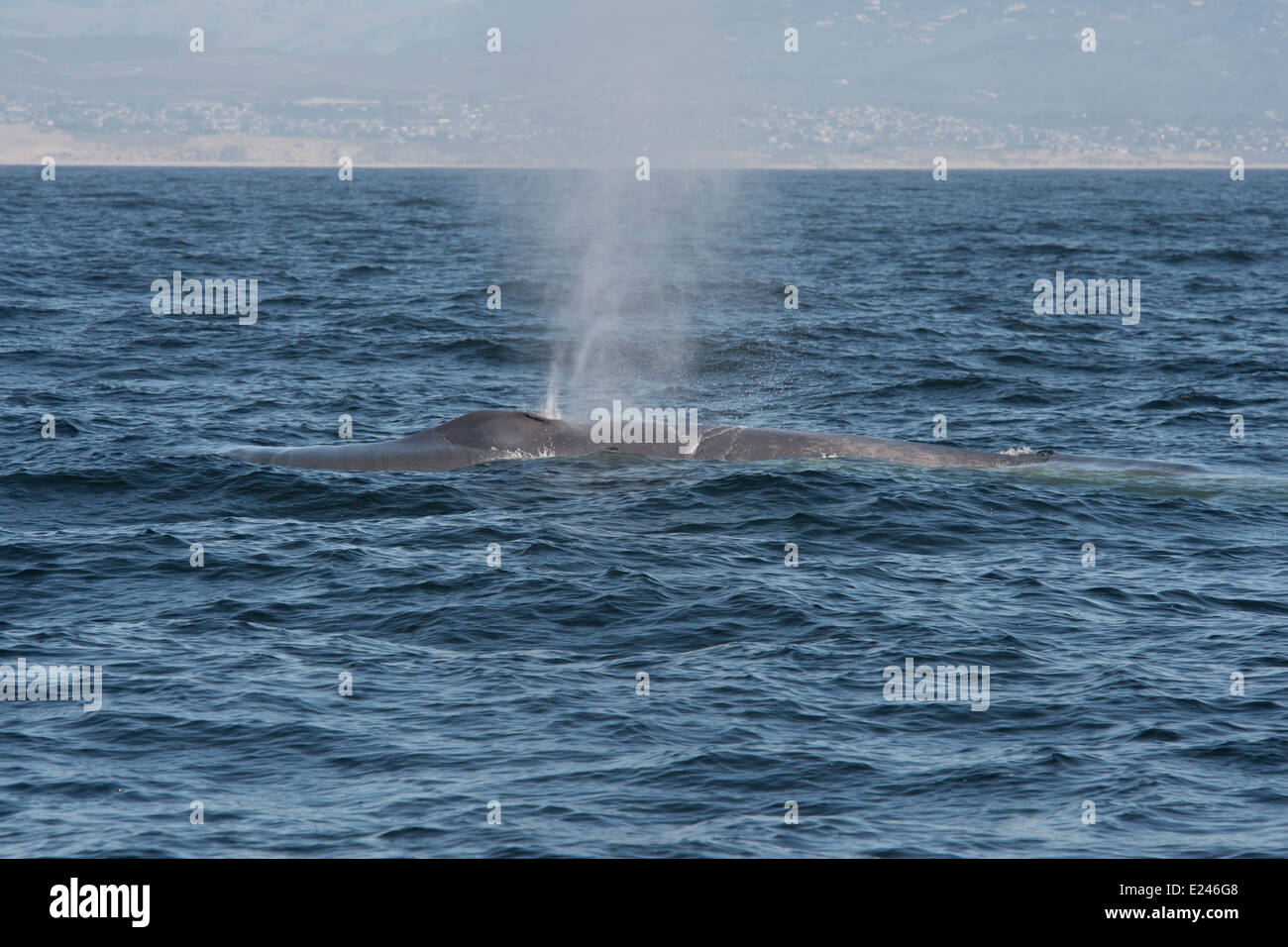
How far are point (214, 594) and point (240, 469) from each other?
6988 millimetres

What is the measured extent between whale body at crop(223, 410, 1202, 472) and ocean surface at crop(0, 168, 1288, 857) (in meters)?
0.50

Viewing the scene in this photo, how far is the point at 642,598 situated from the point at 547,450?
7.91 m

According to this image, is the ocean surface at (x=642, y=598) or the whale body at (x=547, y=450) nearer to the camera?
the ocean surface at (x=642, y=598)

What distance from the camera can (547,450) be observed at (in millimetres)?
27203

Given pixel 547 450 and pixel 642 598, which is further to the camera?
pixel 547 450

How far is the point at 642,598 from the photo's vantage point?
19781mm

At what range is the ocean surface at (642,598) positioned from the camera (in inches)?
534

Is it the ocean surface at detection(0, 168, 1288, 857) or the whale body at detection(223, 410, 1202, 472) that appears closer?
the ocean surface at detection(0, 168, 1288, 857)

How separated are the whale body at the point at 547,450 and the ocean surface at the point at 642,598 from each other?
1.65 feet

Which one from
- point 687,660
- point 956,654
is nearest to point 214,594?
point 687,660

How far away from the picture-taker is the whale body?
2686cm

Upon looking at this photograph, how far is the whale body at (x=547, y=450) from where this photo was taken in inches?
1057

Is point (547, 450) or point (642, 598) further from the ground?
point (547, 450)

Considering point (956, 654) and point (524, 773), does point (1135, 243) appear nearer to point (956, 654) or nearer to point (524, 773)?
point (956, 654)
